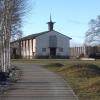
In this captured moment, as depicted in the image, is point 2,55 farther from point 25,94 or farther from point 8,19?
point 25,94

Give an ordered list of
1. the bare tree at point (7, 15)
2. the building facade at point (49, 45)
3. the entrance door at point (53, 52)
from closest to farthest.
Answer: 1. the bare tree at point (7, 15)
2. the building facade at point (49, 45)
3. the entrance door at point (53, 52)

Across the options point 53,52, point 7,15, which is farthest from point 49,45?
point 7,15

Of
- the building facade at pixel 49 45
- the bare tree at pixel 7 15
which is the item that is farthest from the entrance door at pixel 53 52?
the bare tree at pixel 7 15

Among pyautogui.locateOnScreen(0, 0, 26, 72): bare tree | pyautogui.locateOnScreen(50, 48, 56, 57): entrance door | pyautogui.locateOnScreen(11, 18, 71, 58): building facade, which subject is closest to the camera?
pyautogui.locateOnScreen(0, 0, 26, 72): bare tree

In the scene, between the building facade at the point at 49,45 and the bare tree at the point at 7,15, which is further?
the building facade at the point at 49,45

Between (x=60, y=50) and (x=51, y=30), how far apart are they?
17.8 ft

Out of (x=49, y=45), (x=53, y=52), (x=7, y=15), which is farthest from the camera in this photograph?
(x=53, y=52)

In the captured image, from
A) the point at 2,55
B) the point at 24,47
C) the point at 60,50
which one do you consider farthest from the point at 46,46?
the point at 2,55

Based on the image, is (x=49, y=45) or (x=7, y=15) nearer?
(x=7, y=15)

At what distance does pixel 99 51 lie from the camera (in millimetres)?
98500

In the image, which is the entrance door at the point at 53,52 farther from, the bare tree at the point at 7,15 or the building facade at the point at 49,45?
the bare tree at the point at 7,15

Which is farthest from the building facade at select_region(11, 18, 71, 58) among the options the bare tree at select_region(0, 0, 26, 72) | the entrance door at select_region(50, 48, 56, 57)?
the bare tree at select_region(0, 0, 26, 72)

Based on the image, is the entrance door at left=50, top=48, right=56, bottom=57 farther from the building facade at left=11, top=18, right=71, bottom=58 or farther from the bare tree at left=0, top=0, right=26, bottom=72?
the bare tree at left=0, top=0, right=26, bottom=72

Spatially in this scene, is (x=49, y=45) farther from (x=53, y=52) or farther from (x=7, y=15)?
(x=7, y=15)
